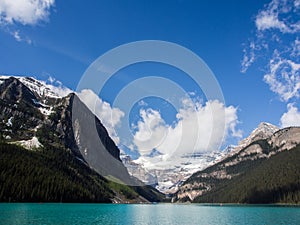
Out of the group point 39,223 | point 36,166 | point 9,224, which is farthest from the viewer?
point 36,166

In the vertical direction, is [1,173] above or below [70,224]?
above

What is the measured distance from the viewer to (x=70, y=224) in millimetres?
60125

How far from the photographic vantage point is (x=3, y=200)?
5566 inches

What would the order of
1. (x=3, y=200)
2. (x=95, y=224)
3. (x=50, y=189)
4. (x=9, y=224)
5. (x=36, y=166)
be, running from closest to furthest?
(x=9, y=224), (x=95, y=224), (x=3, y=200), (x=50, y=189), (x=36, y=166)

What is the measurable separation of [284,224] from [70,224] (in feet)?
147

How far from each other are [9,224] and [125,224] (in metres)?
24.4

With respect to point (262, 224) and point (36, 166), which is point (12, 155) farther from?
point (262, 224)

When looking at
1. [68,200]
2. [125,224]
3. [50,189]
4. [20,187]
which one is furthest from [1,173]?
[125,224]

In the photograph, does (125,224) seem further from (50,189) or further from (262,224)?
(50,189)

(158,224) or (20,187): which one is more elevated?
(20,187)

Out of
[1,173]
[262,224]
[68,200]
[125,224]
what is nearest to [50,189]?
[68,200]

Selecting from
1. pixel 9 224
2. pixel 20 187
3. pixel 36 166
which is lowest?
pixel 9 224

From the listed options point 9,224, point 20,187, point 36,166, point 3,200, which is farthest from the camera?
point 36,166

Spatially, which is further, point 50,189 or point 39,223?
point 50,189
